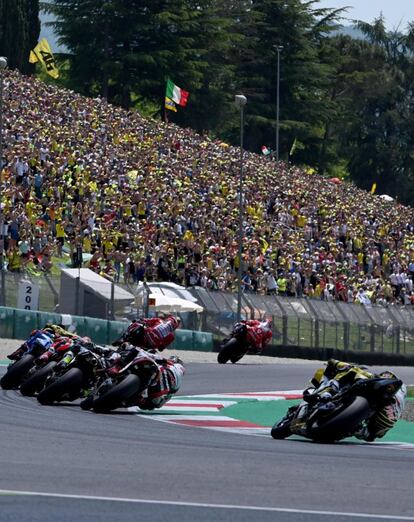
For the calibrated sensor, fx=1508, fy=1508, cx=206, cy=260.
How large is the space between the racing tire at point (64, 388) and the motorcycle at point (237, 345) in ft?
45.5

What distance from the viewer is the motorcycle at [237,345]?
101 feet

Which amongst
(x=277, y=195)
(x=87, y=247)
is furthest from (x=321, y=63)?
(x=87, y=247)

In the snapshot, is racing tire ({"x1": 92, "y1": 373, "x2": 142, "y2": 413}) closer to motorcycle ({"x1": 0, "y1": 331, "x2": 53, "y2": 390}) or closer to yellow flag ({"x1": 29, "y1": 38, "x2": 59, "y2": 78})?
motorcycle ({"x1": 0, "y1": 331, "x2": 53, "y2": 390})

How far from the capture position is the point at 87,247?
37.6 m

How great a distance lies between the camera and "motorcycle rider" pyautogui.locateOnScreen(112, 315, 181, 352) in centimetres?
2367

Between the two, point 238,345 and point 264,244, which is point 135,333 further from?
point 264,244

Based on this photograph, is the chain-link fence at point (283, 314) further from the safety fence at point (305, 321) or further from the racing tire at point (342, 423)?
the racing tire at point (342, 423)

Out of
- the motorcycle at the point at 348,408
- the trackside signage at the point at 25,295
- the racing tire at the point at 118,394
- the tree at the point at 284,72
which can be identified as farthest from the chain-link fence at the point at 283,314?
the tree at the point at 284,72

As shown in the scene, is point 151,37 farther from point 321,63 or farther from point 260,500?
point 260,500

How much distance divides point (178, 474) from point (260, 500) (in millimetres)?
1386

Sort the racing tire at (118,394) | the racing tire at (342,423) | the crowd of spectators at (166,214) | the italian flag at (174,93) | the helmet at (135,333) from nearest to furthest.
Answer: the racing tire at (342,423)
the racing tire at (118,394)
the helmet at (135,333)
the crowd of spectators at (166,214)
the italian flag at (174,93)

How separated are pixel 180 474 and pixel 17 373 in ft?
28.3

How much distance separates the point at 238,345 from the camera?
3108 centimetres

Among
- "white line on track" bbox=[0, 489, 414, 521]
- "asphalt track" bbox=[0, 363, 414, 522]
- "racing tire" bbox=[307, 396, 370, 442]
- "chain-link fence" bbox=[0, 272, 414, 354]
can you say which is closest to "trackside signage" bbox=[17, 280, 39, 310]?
"chain-link fence" bbox=[0, 272, 414, 354]
